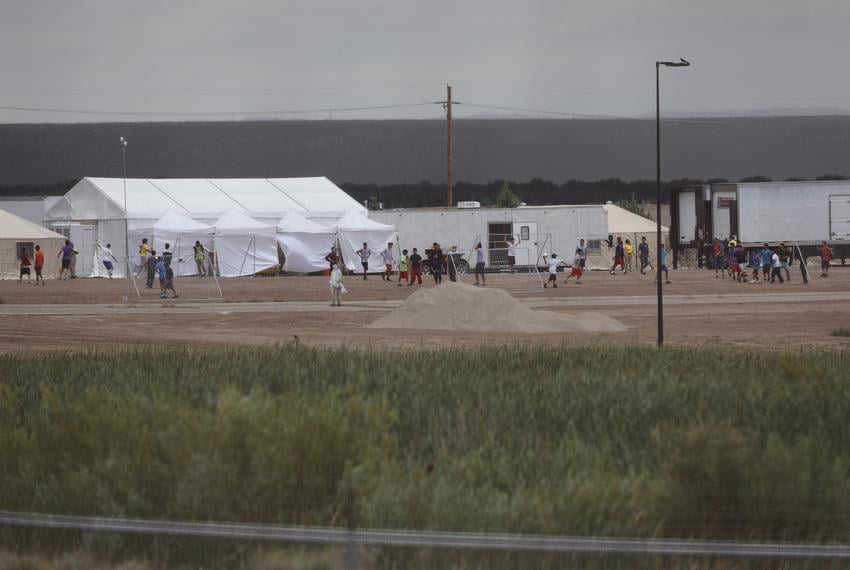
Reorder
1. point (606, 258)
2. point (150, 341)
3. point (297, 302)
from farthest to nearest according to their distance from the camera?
1. point (606, 258)
2. point (297, 302)
3. point (150, 341)

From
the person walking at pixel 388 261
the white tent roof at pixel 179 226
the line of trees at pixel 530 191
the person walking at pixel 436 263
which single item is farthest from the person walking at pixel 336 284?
the line of trees at pixel 530 191

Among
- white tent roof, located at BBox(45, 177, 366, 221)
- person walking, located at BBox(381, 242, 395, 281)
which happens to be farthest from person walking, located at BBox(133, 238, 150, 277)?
person walking, located at BBox(381, 242, 395, 281)

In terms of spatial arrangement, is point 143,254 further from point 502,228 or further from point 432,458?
point 432,458

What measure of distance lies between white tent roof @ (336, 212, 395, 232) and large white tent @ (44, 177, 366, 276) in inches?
116

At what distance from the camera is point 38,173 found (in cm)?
9775

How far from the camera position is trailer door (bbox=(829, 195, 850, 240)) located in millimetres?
56219

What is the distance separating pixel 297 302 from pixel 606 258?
28152mm

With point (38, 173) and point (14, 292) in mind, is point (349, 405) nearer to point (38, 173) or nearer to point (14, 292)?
point (14, 292)

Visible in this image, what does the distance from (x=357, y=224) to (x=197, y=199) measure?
8677 millimetres

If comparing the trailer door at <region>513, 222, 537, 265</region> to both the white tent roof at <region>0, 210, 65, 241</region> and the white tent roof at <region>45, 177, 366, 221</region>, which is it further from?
the white tent roof at <region>0, 210, 65, 241</region>

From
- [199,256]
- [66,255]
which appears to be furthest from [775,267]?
[66,255]

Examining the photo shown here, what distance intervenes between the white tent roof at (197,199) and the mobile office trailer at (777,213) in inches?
Result: 668

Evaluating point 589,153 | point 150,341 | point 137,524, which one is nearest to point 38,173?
point 589,153

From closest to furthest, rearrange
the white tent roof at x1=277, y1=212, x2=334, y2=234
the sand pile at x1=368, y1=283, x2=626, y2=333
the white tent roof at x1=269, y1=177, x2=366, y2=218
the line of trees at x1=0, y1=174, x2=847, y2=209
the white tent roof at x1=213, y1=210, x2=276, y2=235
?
the sand pile at x1=368, y1=283, x2=626, y2=333 < the white tent roof at x1=213, y1=210, x2=276, y2=235 < the white tent roof at x1=277, y1=212, x2=334, y2=234 < the white tent roof at x1=269, y1=177, x2=366, y2=218 < the line of trees at x1=0, y1=174, x2=847, y2=209
